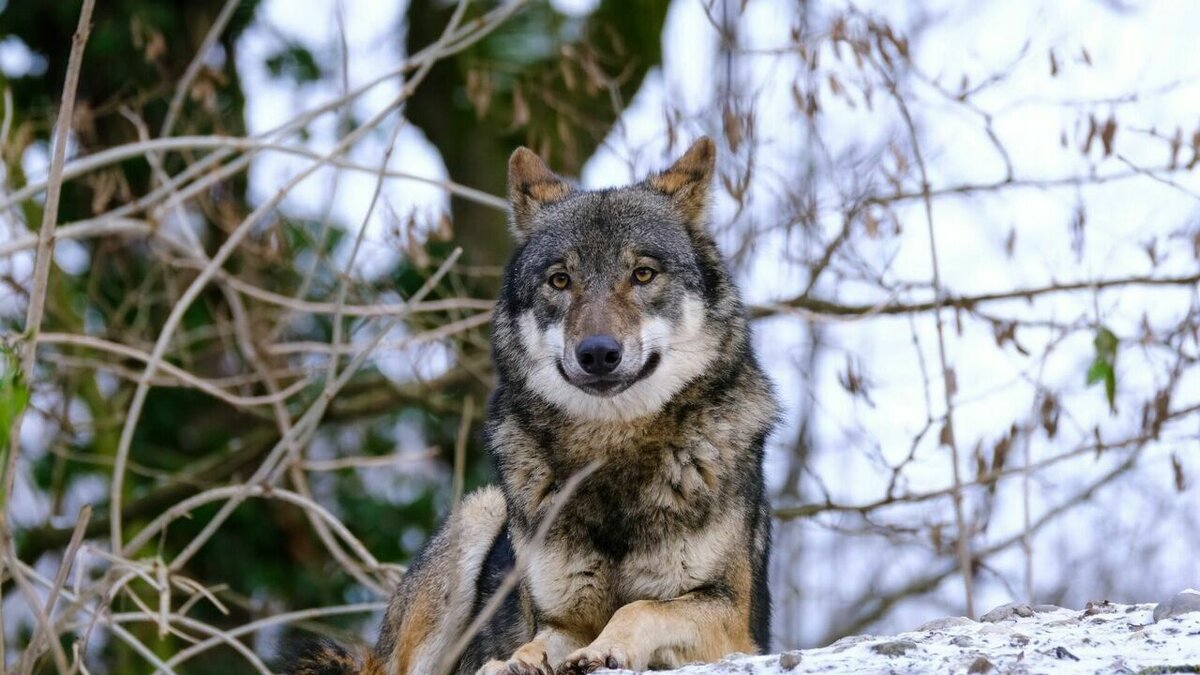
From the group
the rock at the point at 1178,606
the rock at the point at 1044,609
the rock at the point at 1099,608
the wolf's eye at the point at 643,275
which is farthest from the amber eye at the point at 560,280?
the rock at the point at 1178,606

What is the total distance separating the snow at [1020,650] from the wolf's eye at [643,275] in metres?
1.78

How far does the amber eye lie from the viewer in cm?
612

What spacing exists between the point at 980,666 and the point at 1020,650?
34 cm

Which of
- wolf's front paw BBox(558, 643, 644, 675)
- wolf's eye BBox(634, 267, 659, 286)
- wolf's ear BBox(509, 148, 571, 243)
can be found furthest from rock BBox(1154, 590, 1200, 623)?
wolf's ear BBox(509, 148, 571, 243)

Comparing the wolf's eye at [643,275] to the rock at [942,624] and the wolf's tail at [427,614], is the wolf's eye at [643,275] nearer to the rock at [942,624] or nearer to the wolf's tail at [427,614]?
the wolf's tail at [427,614]

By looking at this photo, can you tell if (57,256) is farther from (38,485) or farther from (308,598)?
(308,598)

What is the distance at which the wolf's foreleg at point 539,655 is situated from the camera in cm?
504

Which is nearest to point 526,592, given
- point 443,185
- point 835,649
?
point 835,649

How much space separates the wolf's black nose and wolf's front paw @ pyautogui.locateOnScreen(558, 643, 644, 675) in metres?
1.15

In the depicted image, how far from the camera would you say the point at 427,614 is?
21.8 ft

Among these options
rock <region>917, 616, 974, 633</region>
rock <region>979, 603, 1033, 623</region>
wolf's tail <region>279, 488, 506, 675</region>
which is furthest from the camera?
wolf's tail <region>279, 488, 506, 675</region>

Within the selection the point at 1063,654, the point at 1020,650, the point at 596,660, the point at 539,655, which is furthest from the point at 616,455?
the point at 1063,654

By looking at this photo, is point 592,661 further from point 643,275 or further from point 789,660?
point 643,275

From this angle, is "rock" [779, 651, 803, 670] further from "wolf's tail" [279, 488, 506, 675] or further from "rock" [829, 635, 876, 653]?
"wolf's tail" [279, 488, 506, 675]
